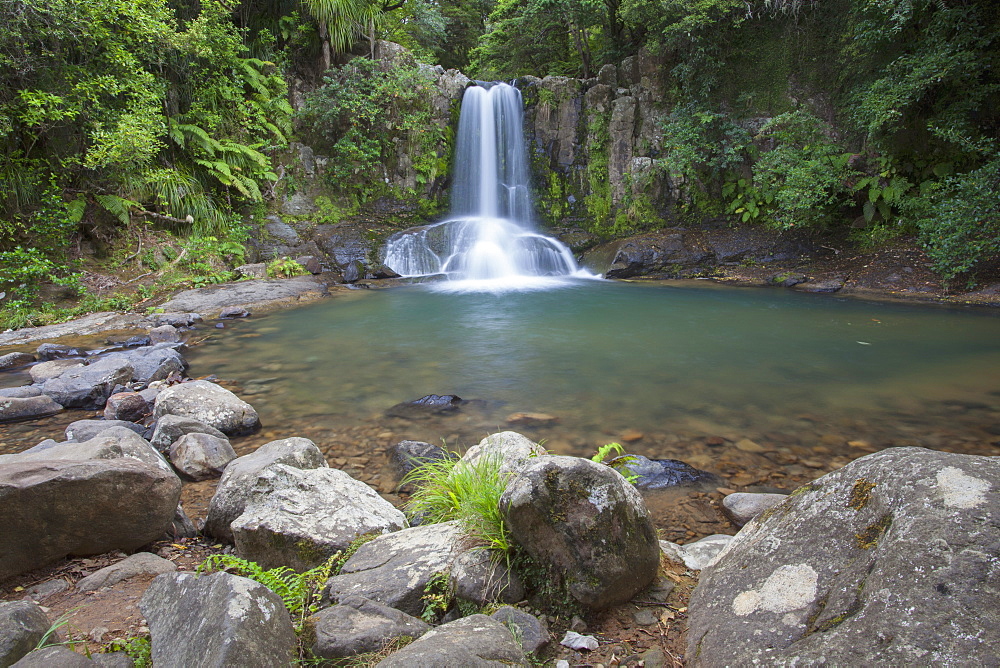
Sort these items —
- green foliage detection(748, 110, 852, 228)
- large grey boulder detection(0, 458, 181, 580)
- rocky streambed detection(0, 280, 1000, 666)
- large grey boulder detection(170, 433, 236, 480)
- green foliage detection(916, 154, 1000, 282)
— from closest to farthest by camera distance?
rocky streambed detection(0, 280, 1000, 666), large grey boulder detection(0, 458, 181, 580), large grey boulder detection(170, 433, 236, 480), green foliage detection(916, 154, 1000, 282), green foliage detection(748, 110, 852, 228)

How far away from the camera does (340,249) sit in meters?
15.2

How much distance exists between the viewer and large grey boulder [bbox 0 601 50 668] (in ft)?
5.09

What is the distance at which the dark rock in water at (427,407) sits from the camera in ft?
17.2

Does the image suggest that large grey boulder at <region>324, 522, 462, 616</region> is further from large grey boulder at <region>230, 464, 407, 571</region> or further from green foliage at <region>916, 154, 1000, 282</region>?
green foliage at <region>916, 154, 1000, 282</region>

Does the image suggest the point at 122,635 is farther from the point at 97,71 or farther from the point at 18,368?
the point at 97,71

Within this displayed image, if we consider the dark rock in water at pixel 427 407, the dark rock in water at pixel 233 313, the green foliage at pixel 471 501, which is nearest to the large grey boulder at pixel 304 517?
the green foliage at pixel 471 501

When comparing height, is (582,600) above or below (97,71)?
below

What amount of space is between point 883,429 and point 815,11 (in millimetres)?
15441

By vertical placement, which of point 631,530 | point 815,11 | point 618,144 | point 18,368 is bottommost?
point 18,368

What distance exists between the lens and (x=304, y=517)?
2713 mm

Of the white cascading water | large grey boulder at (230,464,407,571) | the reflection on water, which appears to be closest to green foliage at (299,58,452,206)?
the white cascading water

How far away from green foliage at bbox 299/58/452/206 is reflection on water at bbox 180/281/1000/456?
7.79 metres

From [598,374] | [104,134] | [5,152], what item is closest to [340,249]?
[104,134]

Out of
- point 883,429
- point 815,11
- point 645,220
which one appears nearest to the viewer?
point 883,429
